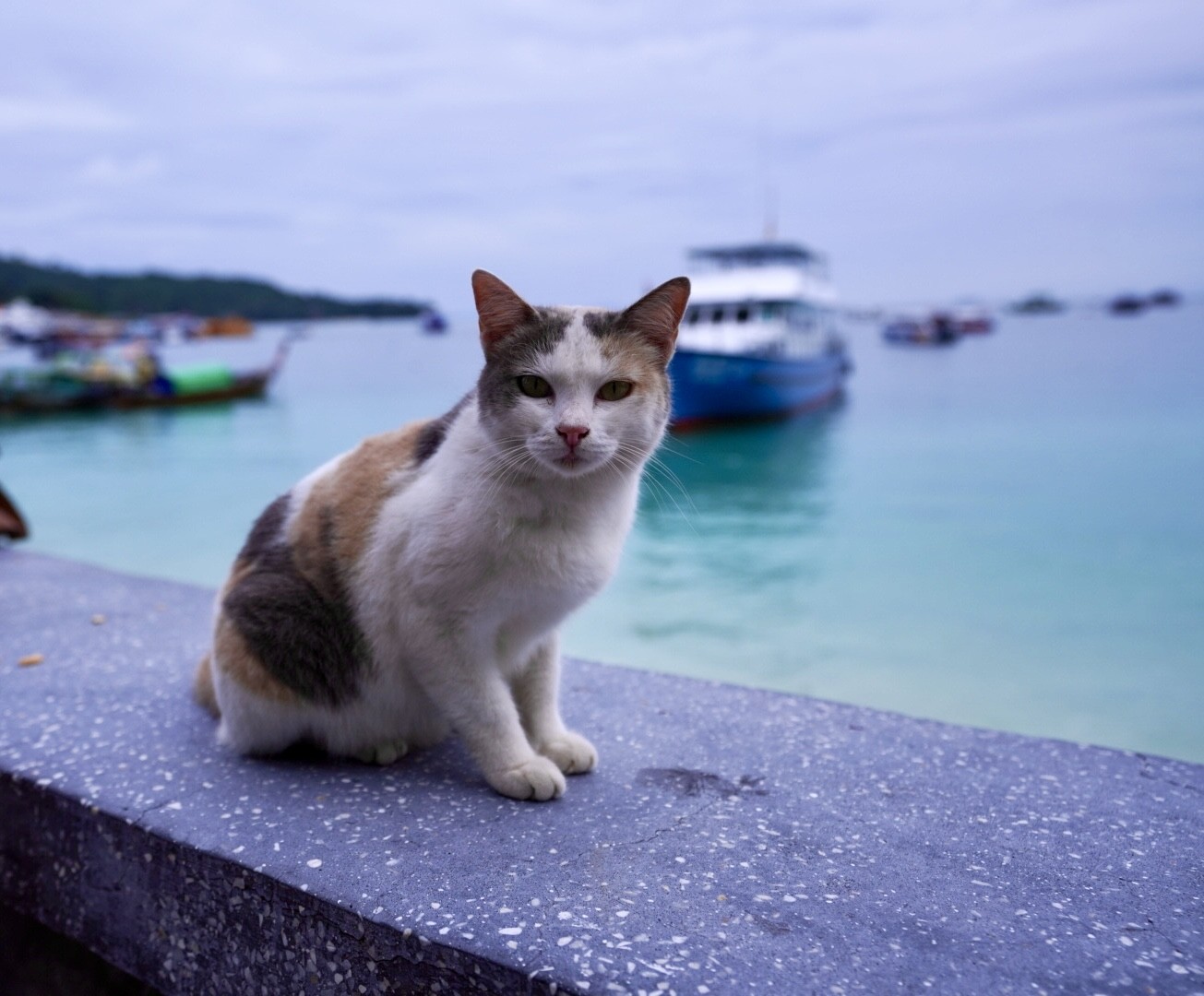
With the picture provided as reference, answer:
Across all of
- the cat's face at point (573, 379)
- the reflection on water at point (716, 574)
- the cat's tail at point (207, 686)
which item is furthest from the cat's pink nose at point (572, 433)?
the cat's tail at point (207, 686)

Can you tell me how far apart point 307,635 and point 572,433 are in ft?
1.95

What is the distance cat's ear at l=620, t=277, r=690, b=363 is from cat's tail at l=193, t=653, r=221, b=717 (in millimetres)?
1025

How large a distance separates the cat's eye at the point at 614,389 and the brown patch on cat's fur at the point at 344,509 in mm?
395

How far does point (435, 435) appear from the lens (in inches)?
59.4

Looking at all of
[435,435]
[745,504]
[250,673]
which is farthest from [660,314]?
[745,504]

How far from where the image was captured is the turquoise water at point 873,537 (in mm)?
4918

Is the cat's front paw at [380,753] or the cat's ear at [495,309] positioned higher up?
the cat's ear at [495,309]

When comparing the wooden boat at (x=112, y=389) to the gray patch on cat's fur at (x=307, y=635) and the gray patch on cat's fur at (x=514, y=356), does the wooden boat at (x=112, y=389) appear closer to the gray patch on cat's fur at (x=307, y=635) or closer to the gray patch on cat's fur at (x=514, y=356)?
the gray patch on cat's fur at (x=307, y=635)

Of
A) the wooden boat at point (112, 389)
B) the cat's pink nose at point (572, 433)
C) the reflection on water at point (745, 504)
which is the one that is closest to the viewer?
the cat's pink nose at point (572, 433)

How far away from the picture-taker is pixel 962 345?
38.1 meters

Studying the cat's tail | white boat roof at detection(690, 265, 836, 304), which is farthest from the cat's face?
white boat roof at detection(690, 265, 836, 304)

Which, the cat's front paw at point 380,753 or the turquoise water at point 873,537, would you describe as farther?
the turquoise water at point 873,537

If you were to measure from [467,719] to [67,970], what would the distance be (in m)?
0.87

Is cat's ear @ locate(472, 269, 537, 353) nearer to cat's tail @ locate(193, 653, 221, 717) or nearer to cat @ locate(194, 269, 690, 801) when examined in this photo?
cat @ locate(194, 269, 690, 801)
